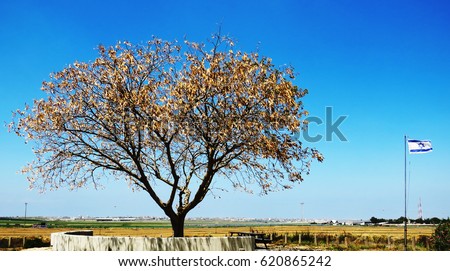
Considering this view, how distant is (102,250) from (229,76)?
9737 millimetres

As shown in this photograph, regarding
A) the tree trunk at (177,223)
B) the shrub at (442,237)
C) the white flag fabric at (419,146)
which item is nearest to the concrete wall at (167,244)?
the tree trunk at (177,223)

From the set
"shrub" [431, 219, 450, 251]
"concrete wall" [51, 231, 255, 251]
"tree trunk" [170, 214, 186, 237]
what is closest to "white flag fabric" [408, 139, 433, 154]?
"shrub" [431, 219, 450, 251]

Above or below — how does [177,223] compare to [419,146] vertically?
below

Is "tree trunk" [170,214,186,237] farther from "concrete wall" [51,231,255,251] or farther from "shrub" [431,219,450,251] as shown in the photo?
"shrub" [431,219,450,251]

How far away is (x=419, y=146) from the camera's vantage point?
37.2 meters

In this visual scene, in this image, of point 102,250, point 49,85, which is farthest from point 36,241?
point 102,250

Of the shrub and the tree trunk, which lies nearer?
the tree trunk

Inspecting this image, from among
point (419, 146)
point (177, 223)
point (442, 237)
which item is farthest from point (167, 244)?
point (419, 146)

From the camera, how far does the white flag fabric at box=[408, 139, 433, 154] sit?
3697 cm

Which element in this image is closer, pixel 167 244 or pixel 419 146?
pixel 167 244

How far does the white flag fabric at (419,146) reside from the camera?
121 feet

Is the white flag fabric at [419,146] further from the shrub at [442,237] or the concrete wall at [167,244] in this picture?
the concrete wall at [167,244]

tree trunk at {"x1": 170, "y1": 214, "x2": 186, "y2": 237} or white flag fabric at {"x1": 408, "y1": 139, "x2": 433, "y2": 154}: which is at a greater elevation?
white flag fabric at {"x1": 408, "y1": 139, "x2": 433, "y2": 154}

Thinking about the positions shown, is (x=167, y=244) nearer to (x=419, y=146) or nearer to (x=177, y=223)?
(x=177, y=223)
